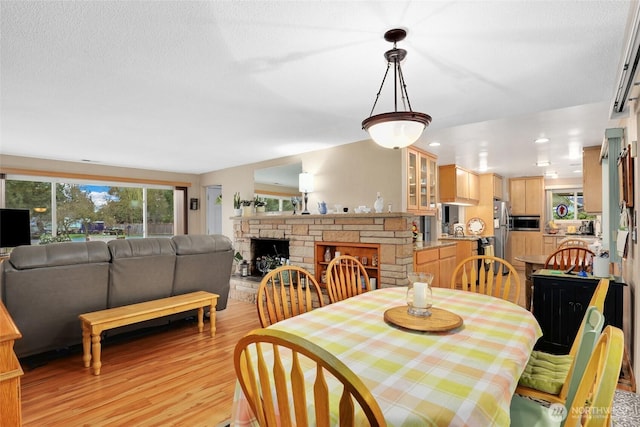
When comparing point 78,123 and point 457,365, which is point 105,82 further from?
point 457,365

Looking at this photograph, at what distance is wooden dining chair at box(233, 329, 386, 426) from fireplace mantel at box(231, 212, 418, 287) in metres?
2.97

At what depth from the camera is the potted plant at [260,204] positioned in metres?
5.82

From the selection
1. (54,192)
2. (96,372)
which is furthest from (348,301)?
(54,192)

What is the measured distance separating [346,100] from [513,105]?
1506mm

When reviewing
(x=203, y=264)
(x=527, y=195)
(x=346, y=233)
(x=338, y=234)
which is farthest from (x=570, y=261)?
(x=527, y=195)

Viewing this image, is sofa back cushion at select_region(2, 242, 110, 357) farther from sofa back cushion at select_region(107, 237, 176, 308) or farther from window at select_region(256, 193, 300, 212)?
window at select_region(256, 193, 300, 212)

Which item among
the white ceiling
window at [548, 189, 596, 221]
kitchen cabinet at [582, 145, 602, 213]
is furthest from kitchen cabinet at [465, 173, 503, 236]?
the white ceiling

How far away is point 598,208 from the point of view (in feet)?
13.4

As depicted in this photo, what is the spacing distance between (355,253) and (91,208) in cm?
526

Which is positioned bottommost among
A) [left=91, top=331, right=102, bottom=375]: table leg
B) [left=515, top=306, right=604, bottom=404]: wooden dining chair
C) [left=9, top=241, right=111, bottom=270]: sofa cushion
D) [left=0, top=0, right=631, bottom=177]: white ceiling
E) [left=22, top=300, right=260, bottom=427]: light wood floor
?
[left=22, top=300, right=260, bottom=427]: light wood floor

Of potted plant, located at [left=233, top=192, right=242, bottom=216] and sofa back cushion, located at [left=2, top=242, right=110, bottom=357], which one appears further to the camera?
potted plant, located at [left=233, top=192, right=242, bottom=216]

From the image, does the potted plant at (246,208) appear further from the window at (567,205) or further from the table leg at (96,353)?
the window at (567,205)

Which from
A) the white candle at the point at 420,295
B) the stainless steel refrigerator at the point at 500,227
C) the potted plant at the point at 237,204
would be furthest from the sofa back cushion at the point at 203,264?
the stainless steel refrigerator at the point at 500,227

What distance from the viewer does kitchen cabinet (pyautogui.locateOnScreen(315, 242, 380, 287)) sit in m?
4.19
